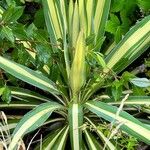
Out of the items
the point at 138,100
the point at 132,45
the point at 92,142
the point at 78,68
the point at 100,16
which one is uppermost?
the point at 100,16

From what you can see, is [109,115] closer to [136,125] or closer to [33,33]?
[136,125]

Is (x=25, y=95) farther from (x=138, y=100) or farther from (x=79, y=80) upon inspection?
(x=138, y=100)

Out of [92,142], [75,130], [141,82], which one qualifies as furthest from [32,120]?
[141,82]

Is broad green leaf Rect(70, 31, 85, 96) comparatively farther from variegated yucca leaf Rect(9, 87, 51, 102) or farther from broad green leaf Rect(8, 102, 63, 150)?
variegated yucca leaf Rect(9, 87, 51, 102)

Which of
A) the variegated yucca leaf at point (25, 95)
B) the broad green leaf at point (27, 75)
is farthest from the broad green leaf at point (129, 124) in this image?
the variegated yucca leaf at point (25, 95)

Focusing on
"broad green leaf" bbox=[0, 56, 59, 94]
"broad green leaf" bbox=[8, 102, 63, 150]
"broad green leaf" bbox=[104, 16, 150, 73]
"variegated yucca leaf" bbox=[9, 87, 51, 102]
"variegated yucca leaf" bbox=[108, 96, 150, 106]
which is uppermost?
"broad green leaf" bbox=[104, 16, 150, 73]

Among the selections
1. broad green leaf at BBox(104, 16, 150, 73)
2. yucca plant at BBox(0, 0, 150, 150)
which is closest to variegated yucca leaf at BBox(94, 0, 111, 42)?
yucca plant at BBox(0, 0, 150, 150)

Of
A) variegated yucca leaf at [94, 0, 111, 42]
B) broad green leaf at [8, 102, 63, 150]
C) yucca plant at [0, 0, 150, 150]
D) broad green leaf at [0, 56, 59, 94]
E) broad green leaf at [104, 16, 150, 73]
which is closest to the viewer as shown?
broad green leaf at [8, 102, 63, 150]
